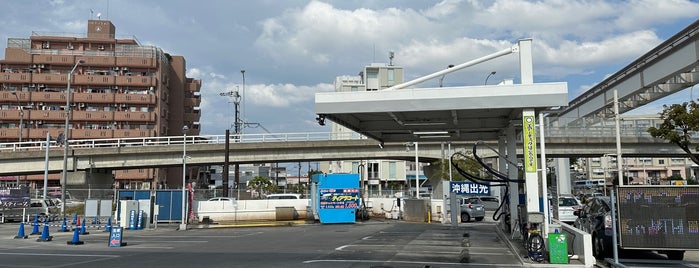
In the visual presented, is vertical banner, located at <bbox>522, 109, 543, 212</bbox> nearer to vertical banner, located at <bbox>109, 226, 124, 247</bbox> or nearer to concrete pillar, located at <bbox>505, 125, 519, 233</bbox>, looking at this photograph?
concrete pillar, located at <bbox>505, 125, 519, 233</bbox>

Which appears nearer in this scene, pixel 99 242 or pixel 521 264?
pixel 521 264

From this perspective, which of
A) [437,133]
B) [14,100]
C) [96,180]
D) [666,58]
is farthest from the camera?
[14,100]

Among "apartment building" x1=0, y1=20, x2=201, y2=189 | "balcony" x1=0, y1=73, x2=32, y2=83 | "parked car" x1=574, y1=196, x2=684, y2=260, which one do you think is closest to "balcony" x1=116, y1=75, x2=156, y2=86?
"apartment building" x1=0, y1=20, x2=201, y2=189

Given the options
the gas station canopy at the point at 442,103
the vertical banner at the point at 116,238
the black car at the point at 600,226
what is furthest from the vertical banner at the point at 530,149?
the vertical banner at the point at 116,238

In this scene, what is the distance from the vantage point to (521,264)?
12.6m

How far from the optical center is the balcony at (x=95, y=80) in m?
80.0

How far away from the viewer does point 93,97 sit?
8012 cm

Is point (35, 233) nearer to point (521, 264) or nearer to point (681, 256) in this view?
point (521, 264)

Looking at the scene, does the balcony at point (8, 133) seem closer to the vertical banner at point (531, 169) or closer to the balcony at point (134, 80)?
the balcony at point (134, 80)

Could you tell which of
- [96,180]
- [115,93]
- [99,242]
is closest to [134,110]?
[115,93]

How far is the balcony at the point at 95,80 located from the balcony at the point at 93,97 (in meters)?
1.77

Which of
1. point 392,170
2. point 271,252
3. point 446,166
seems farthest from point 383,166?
point 271,252

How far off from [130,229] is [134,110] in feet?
194

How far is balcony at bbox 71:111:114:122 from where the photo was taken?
7938cm
